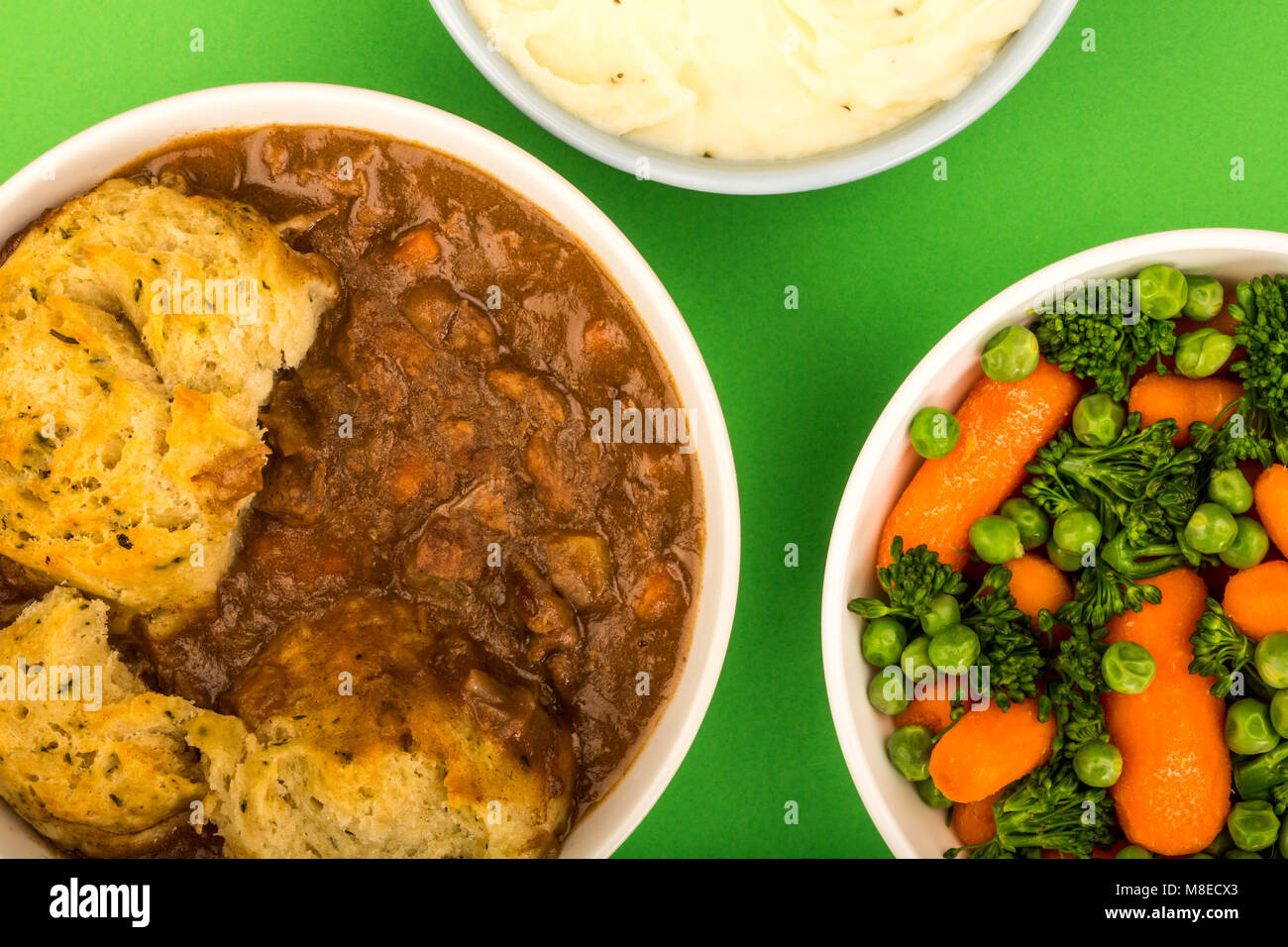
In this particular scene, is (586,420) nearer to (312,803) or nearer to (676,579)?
(676,579)

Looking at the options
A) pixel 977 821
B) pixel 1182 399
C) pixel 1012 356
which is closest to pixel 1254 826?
pixel 977 821

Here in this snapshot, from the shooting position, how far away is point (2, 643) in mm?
2932

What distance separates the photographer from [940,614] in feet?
10.5

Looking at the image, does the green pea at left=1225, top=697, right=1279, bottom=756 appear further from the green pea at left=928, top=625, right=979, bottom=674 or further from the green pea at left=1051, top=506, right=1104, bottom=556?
the green pea at left=928, top=625, right=979, bottom=674

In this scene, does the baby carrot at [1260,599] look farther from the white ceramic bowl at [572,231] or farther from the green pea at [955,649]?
the white ceramic bowl at [572,231]

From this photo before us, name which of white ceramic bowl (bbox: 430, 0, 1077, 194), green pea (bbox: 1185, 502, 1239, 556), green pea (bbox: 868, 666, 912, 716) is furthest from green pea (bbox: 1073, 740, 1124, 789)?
white ceramic bowl (bbox: 430, 0, 1077, 194)

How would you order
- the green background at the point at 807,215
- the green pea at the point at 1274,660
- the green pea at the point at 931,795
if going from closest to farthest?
1. the green pea at the point at 1274,660
2. the green pea at the point at 931,795
3. the green background at the point at 807,215

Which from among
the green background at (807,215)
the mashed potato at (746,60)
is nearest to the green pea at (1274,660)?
the green background at (807,215)

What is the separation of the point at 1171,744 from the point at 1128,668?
30 cm

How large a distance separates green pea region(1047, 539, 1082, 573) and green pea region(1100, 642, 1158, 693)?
0.33 m

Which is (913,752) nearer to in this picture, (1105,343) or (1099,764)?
(1099,764)

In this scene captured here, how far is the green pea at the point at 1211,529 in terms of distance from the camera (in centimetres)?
306

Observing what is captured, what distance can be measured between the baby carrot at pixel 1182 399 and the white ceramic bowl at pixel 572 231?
128cm
